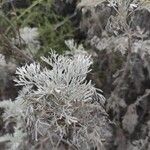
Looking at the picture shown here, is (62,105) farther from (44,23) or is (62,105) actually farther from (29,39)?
(44,23)

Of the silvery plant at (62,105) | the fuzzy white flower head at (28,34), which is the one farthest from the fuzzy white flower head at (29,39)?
the silvery plant at (62,105)

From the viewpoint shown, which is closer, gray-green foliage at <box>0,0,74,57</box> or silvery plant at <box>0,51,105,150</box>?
silvery plant at <box>0,51,105,150</box>

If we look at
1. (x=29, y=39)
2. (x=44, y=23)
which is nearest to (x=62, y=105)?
(x=29, y=39)

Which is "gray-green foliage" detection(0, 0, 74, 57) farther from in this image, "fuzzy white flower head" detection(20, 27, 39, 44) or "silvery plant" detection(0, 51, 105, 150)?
"silvery plant" detection(0, 51, 105, 150)

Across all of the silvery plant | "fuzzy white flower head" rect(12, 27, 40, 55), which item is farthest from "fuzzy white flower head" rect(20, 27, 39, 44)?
the silvery plant

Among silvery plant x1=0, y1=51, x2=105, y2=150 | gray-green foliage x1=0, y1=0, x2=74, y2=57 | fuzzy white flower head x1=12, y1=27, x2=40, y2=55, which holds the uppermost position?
gray-green foliage x1=0, y1=0, x2=74, y2=57

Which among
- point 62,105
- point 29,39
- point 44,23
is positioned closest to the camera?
point 62,105

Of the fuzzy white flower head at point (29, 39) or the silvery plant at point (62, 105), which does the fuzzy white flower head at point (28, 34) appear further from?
the silvery plant at point (62, 105)

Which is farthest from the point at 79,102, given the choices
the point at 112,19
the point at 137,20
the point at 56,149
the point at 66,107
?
the point at 137,20

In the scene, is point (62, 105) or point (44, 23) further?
point (44, 23)
